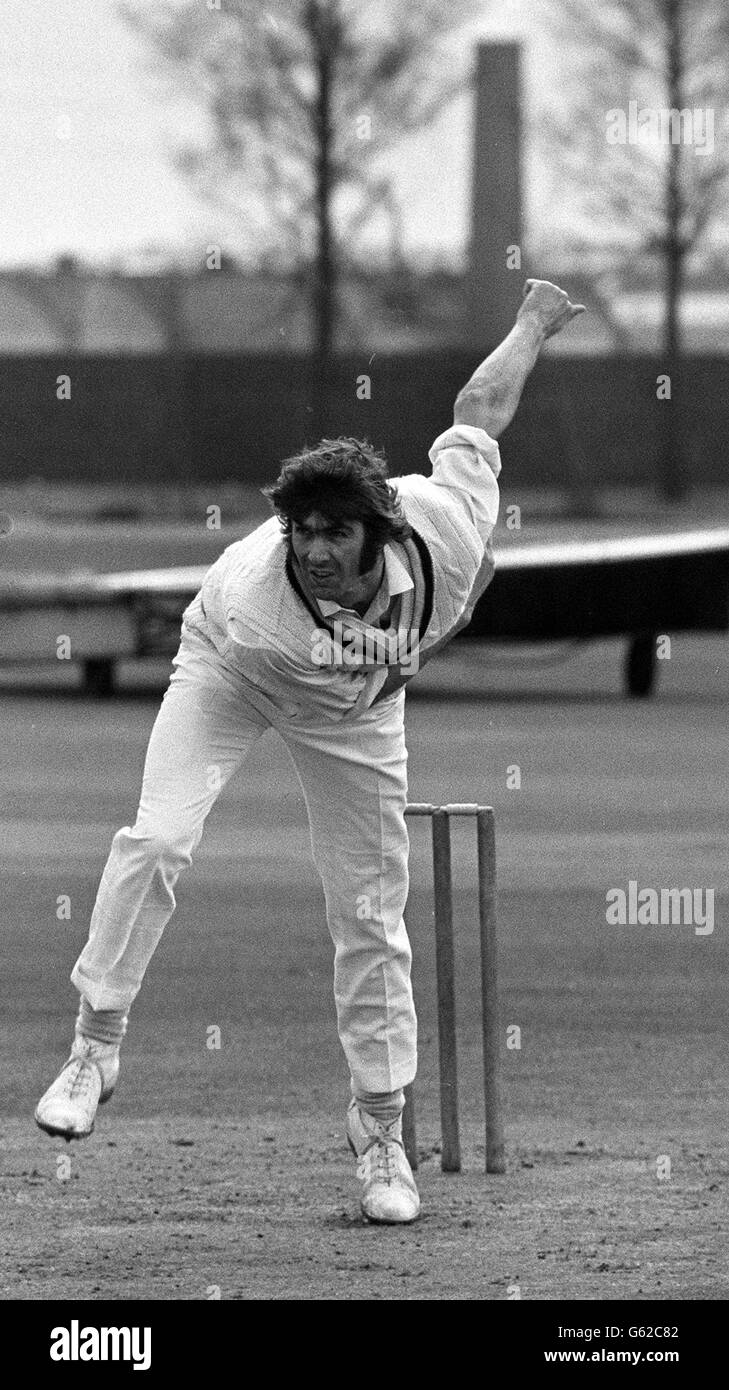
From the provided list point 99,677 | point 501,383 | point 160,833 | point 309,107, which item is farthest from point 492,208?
point 160,833

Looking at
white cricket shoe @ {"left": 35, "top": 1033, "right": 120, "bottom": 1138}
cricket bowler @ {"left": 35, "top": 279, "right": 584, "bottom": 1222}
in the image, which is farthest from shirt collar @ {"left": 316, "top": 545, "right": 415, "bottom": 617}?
white cricket shoe @ {"left": 35, "top": 1033, "right": 120, "bottom": 1138}

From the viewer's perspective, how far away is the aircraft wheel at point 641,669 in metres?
18.7

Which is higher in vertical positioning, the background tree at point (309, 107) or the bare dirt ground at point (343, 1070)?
the background tree at point (309, 107)

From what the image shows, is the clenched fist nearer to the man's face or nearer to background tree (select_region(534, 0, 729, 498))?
the man's face

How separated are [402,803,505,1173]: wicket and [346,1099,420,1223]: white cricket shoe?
0.95 feet

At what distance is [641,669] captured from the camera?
18734 mm

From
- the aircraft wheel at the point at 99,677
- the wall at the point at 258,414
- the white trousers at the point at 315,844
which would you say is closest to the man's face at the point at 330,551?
the white trousers at the point at 315,844

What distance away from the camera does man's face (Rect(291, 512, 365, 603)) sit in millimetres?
5238

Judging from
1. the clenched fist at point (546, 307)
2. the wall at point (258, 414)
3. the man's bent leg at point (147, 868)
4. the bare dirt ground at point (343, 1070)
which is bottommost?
the bare dirt ground at point (343, 1070)

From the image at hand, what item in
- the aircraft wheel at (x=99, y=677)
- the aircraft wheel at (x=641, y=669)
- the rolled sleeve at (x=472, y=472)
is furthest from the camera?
the aircraft wheel at (x=641, y=669)

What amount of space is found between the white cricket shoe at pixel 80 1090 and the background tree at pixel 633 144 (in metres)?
23.1

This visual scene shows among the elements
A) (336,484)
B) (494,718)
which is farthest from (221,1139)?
(494,718)

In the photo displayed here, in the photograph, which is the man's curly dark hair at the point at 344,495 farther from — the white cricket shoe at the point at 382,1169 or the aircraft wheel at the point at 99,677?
the aircraft wheel at the point at 99,677

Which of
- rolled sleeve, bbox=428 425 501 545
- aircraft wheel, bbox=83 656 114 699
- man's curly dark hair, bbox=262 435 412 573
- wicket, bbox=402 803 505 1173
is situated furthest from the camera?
aircraft wheel, bbox=83 656 114 699
